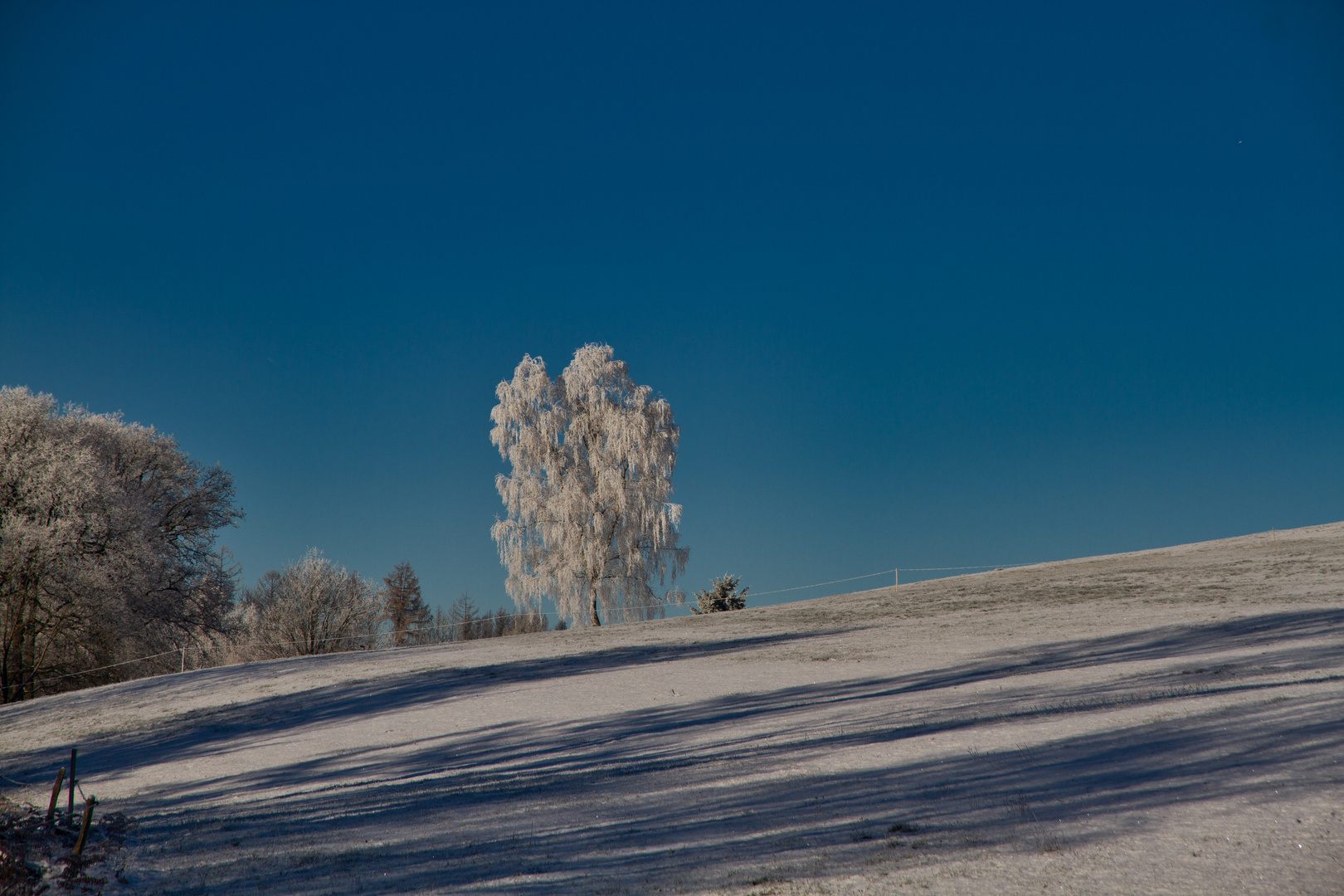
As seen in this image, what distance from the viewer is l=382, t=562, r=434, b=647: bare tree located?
45625mm

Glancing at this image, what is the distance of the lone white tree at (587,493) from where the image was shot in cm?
3238

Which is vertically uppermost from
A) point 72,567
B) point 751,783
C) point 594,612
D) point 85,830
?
point 72,567

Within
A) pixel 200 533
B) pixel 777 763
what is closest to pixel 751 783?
pixel 777 763

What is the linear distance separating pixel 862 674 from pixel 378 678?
10.7m

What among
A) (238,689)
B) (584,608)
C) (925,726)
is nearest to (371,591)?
(584,608)

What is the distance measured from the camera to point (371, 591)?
152 feet

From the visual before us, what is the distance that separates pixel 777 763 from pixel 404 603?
1608 inches

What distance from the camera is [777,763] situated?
342 inches

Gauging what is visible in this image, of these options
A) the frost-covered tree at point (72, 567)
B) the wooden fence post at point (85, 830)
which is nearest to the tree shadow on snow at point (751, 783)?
the wooden fence post at point (85, 830)

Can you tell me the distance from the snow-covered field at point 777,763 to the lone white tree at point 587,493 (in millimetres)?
12741

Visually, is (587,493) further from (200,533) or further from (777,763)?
(777,763)

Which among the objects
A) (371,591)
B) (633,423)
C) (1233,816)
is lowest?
(1233,816)

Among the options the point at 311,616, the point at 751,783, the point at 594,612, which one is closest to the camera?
the point at 751,783

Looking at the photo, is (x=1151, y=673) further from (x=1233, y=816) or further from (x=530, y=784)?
(x=530, y=784)
